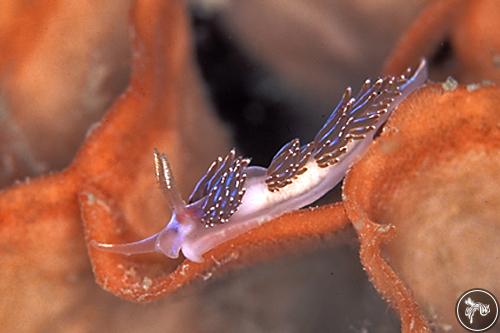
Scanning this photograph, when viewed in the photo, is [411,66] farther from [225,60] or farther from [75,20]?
[75,20]

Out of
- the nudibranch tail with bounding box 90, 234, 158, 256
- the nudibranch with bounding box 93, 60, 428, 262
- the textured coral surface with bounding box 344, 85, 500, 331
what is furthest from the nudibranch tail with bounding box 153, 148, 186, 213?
the textured coral surface with bounding box 344, 85, 500, 331

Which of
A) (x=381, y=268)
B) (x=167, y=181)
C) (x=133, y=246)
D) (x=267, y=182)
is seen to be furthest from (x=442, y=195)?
(x=133, y=246)

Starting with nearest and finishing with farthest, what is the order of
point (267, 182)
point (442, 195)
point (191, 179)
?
point (442, 195)
point (267, 182)
point (191, 179)

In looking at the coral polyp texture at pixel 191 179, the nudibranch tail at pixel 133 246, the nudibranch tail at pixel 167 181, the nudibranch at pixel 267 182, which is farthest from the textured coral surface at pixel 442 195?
the nudibranch tail at pixel 133 246

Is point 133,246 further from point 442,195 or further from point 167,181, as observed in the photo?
point 442,195

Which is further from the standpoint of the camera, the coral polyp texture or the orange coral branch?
the coral polyp texture

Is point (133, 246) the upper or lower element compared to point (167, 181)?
lower

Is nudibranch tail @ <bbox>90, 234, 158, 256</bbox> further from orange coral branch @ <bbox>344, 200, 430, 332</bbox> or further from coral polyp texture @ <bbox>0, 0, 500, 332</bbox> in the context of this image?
orange coral branch @ <bbox>344, 200, 430, 332</bbox>

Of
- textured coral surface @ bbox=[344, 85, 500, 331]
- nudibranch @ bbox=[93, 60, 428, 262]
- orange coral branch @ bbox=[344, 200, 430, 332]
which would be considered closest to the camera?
orange coral branch @ bbox=[344, 200, 430, 332]

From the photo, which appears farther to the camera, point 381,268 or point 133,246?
point 133,246
